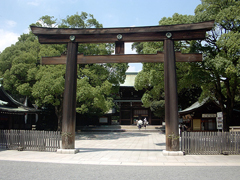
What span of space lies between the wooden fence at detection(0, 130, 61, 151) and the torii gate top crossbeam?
498cm

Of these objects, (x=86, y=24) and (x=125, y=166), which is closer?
(x=125, y=166)

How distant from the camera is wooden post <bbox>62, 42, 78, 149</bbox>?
1015cm

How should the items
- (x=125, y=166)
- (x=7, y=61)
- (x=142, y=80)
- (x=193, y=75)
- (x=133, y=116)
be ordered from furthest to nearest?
(x=133, y=116) → (x=7, y=61) → (x=142, y=80) → (x=193, y=75) → (x=125, y=166)

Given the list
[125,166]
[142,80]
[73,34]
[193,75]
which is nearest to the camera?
[125,166]

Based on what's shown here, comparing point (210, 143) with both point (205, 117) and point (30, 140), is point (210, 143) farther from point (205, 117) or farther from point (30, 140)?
point (205, 117)

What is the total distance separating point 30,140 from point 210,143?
9172 millimetres

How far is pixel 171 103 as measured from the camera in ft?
32.2

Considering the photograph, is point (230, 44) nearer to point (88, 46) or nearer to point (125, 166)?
point (125, 166)

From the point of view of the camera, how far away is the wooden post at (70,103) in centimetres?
1015

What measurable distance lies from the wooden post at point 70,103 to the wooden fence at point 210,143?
5.45 metres

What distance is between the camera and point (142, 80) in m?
16.6

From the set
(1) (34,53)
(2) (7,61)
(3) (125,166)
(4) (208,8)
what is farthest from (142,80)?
(2) (7,61)

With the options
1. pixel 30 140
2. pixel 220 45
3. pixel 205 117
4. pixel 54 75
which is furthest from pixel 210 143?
pixel 54 75

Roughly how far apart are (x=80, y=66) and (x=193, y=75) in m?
13.0
